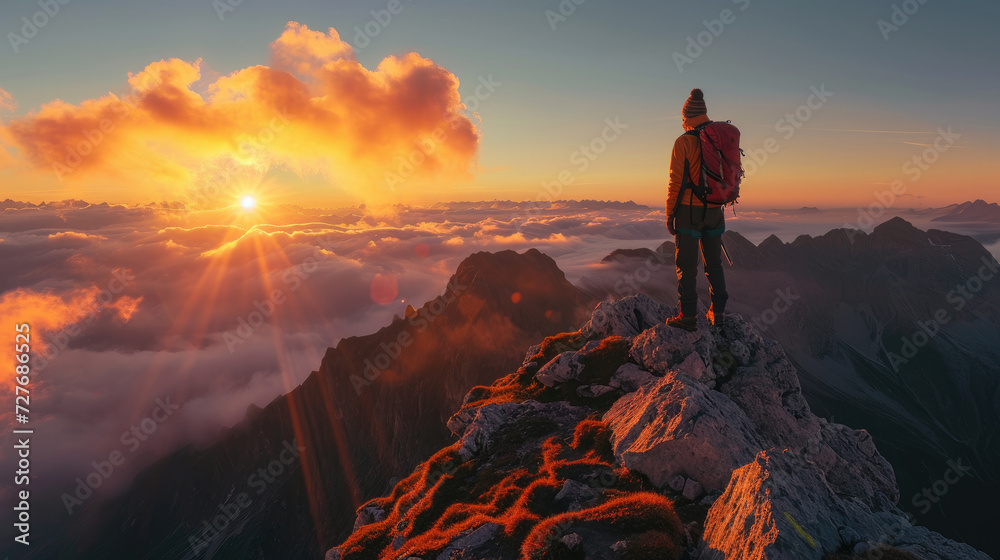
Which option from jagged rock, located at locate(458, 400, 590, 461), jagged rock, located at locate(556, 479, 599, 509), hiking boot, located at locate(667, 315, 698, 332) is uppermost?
hiking boot, located at locate(667, 315, 698, 332)

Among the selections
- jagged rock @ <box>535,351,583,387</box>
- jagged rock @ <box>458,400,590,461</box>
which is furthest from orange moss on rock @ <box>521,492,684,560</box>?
jagged rock @ <box>535,351,583,387</box>

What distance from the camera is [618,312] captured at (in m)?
29.1

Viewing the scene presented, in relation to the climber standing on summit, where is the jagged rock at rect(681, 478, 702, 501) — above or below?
below

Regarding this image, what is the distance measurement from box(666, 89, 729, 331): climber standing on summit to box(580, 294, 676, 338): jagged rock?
A: 36.1 feet

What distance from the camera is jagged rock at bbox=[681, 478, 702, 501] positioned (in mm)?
12351

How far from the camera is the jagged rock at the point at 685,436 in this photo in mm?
12797

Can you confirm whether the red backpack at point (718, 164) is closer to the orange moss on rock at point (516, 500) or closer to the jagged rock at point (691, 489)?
the jagged rock at point (691, 489)

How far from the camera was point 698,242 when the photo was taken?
52.5 feet

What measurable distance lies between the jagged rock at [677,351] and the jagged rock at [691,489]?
8.07 meters

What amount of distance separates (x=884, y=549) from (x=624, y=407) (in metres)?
11.0

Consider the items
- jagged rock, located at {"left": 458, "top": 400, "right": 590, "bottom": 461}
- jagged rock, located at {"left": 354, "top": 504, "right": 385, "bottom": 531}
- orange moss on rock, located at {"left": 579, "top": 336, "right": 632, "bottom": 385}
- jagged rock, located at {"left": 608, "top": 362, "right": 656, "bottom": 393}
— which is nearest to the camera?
jagged rock, located at {"left": 608, "top": 362, "right": 656, "bottom": 393}

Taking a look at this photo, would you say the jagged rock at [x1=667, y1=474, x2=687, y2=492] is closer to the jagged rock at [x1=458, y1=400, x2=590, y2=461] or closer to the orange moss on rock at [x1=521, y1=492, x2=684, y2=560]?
the orange moss on rock at [x1=521, y1=492, x2=684, y2=560]

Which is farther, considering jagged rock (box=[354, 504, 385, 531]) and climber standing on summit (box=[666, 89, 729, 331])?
jagged rock (box=[354, 504, 385, 531])

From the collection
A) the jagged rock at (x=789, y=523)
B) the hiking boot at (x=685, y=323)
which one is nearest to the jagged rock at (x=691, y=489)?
the jagged rock at (x=789, y=523)
